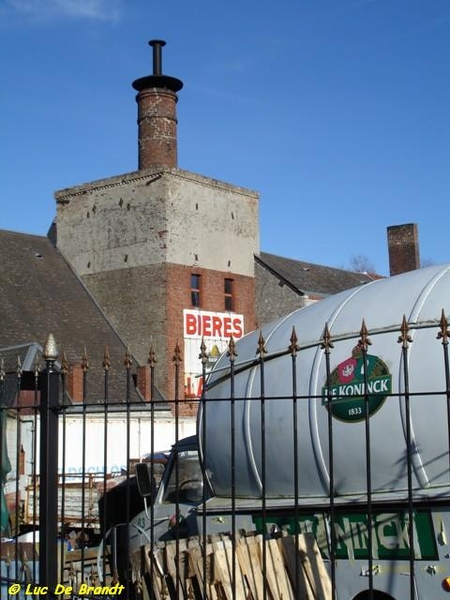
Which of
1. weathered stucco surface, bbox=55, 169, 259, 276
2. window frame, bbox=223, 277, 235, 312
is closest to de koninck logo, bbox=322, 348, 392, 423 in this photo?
weathered stucco surface, bbox=55, 169, 259, 276

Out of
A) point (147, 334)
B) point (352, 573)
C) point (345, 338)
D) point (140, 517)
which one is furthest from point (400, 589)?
point (147, 334)

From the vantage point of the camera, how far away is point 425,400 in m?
5.64

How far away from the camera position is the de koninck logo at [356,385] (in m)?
5.93

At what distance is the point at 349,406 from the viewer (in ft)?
19.8

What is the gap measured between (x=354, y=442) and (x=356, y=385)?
1.44 ft

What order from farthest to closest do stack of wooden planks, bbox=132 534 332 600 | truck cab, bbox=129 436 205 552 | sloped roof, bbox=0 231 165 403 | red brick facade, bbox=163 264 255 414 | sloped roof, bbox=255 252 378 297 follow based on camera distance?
1. sloped roof, bbox=255 252 378 297
2. red brick facade, bbox=163 264 255 414
3. sloped roof, bbox=0 231 165 403
4. truck cab, bbox=129 436 205 552
5. stack of wooden planks, bbox=132 534 332 600

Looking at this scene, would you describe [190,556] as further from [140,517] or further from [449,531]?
[140,517]

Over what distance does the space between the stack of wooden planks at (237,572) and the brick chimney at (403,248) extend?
33049mm

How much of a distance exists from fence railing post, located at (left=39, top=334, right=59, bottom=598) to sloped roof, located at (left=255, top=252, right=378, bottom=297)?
27082 mm

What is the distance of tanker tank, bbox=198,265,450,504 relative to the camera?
18.5ft

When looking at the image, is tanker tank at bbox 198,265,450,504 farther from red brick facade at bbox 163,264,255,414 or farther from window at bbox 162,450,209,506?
red brick facade at bbox 163,264,255,414

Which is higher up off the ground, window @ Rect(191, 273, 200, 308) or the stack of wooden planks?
window @ Rect(191, 273, 200, 308)

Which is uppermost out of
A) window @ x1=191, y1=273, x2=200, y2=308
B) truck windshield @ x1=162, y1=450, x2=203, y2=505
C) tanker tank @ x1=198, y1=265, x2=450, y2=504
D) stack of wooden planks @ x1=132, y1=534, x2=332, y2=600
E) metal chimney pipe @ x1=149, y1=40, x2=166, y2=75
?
metal chimney pipe @ x1=149, y1=40, x2=166, y2=75

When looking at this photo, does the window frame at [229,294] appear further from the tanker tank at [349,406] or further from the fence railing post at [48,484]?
the fence railing post at [48,484]
